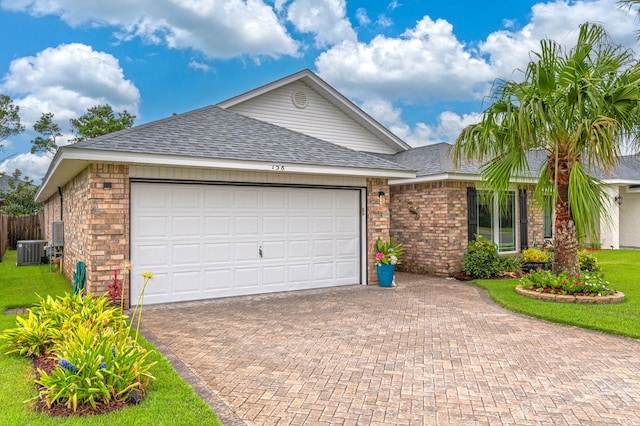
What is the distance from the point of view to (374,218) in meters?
10.5

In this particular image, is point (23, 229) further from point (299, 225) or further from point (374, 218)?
point (374, 218)

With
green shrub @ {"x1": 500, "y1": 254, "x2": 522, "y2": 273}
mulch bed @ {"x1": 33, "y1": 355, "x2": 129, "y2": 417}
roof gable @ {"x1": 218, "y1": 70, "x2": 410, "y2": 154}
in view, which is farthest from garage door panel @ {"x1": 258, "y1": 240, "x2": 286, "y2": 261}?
green shrub @ {"x1": 500, "y1": 254, "x2": 522, "y2": 273}

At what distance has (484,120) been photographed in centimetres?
895

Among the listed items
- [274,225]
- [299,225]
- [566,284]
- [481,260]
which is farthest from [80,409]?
[481,260]

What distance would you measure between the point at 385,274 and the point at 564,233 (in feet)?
12.6

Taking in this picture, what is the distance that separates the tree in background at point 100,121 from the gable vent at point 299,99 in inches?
896

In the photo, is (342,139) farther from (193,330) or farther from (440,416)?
(440,416)

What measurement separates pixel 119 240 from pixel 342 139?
988 centimetres

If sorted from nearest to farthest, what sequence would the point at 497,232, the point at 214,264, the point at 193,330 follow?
the point at 193,330
the point at 214,264
the point at 497,232

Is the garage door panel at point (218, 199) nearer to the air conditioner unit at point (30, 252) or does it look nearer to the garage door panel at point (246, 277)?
the garage door panel at point (246, 277)

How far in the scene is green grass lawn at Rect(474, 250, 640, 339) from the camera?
651 cm

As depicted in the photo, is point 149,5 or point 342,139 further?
point 342,139

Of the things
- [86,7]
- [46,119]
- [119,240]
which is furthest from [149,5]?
[46,119]

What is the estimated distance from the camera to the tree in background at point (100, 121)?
33.0m
